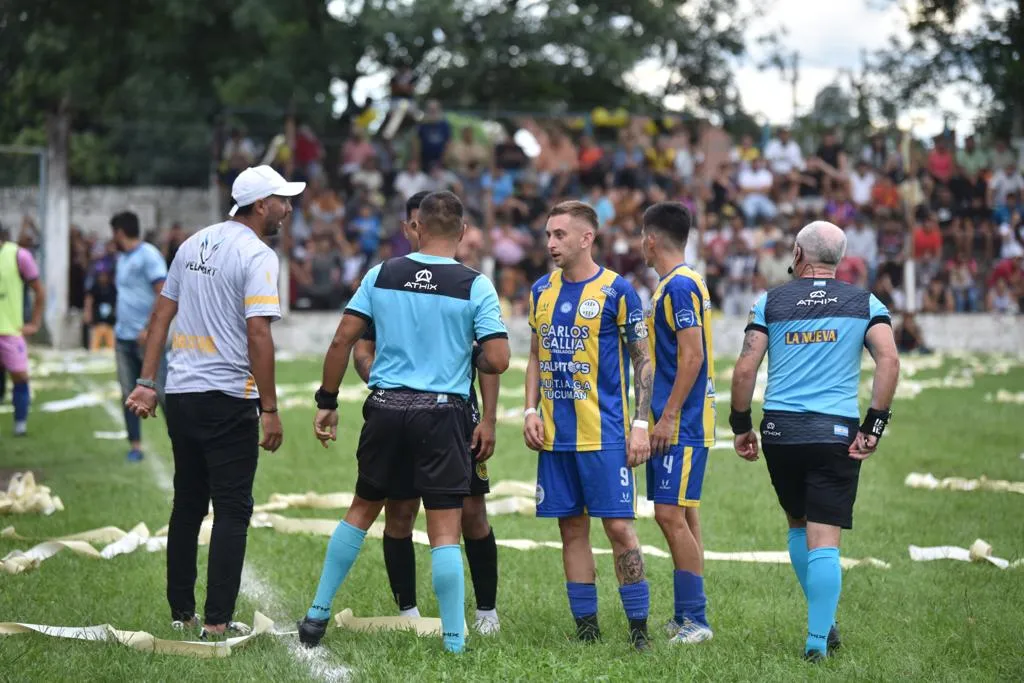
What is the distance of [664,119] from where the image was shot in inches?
1217

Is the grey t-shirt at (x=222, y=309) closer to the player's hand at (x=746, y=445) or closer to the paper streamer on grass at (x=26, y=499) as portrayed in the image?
the player's hand at (x=746, y=445)

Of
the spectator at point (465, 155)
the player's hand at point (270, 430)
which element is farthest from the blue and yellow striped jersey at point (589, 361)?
the spectator at point (465, 155)

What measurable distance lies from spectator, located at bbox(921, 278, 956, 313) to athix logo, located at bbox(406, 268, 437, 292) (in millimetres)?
24742

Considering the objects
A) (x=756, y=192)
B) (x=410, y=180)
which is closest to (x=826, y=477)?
(x=410, y=180)

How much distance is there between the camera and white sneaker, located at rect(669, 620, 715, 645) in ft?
21.6

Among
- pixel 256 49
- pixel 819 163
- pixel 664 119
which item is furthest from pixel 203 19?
pixel 819 163

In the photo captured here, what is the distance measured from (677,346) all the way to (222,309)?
7.30 feet

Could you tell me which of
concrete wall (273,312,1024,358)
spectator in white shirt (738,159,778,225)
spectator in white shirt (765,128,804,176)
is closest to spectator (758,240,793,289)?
concrete wall (273,312,1024,358)

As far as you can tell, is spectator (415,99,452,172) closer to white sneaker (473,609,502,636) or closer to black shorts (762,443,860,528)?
white sneaker (473,609,502,636)

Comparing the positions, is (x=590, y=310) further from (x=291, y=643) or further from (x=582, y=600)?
(x=291, y=643)

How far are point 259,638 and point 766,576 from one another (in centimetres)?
323

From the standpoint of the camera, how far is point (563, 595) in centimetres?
775

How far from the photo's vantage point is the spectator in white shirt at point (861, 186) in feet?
96.9

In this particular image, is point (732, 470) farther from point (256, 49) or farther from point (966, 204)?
point (256, 49)
